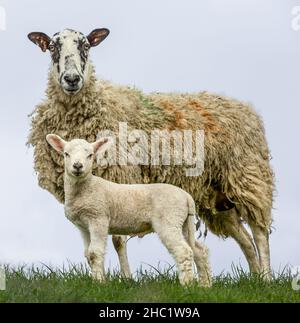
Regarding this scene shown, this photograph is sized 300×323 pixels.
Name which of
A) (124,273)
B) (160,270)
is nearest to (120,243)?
(124,273)

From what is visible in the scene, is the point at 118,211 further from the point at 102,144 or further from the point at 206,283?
the point at 206,283

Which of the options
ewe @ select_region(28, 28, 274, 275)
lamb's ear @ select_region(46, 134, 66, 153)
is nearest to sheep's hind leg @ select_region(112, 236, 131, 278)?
ewe @ select_region(28, 28, 274, 275)

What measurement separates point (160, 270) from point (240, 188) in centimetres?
298

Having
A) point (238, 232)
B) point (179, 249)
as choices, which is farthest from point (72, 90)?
point (238, 232)

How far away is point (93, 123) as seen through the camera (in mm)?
11578

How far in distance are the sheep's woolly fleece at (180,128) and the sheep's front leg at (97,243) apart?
1806mm

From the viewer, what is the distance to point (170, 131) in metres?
12.4

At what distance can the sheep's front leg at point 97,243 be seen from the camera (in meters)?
9.46

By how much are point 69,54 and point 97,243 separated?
2.66 metres

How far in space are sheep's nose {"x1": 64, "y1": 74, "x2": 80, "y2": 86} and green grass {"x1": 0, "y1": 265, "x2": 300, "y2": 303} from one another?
2089mm

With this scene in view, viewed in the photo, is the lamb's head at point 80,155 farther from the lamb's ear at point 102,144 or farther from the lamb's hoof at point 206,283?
the lamb's hoof at point 206,283

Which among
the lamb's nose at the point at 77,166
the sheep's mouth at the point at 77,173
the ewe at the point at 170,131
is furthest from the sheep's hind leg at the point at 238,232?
the lamb's nose at the point at 77,166
